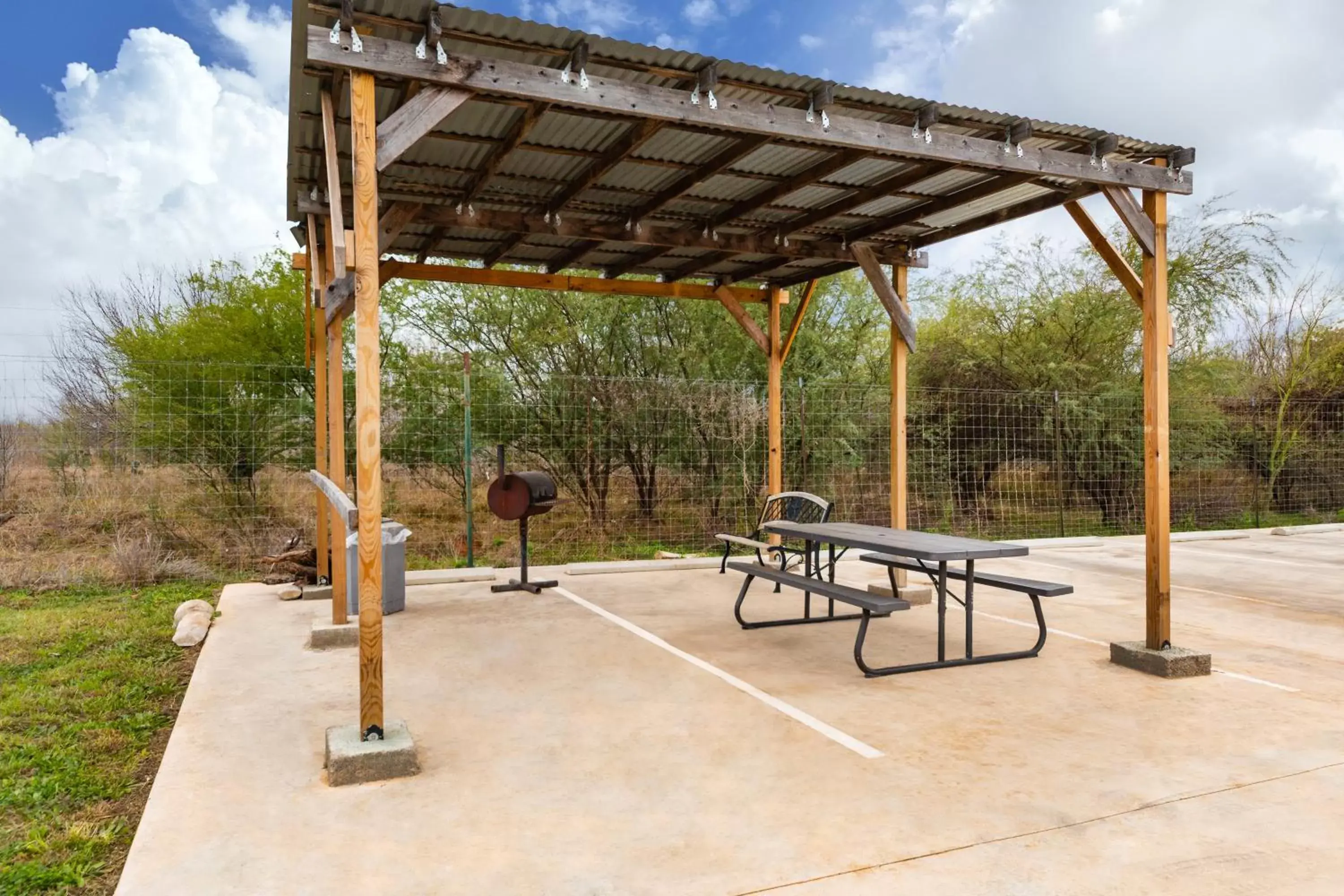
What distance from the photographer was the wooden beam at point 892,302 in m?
6.33

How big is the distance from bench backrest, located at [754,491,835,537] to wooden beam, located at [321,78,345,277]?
3579mm

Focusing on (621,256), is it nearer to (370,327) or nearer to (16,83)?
(370,327)

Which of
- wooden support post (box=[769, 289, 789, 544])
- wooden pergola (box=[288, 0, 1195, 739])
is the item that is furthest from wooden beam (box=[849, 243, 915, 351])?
wooden support post (box=[769, 289, 789, 544])

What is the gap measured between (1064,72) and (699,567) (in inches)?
297

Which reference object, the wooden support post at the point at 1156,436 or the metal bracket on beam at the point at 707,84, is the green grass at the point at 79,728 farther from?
the wooden support post at the point at 1156,436

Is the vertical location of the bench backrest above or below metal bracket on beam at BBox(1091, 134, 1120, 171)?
below

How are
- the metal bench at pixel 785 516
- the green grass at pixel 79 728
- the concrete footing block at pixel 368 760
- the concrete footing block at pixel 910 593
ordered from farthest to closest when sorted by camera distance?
the metal bench at pixel 785 516 → the concrete footing block at pixel 910 593 → the concrete footing block at pixel 368 760 → the green grass at pixel 79 728

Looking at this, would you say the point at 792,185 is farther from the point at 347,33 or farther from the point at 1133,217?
the point at 347,33

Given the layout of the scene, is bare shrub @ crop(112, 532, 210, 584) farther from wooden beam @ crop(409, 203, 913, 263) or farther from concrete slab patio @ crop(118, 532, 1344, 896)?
wooden beam @ crop(409, 203, 913, 263)

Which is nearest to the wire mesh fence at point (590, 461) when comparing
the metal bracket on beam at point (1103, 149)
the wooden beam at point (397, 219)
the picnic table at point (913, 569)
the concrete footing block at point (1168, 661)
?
the wooden beam at point (397, 219)

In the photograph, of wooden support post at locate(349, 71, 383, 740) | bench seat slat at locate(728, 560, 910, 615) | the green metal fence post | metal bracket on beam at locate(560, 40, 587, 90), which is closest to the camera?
wooden support post at locate(349, 71, 383, 740)

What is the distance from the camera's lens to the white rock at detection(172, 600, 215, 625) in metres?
5.62

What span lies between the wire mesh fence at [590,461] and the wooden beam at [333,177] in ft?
12.5

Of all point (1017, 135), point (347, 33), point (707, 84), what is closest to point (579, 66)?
point (707, 84)
